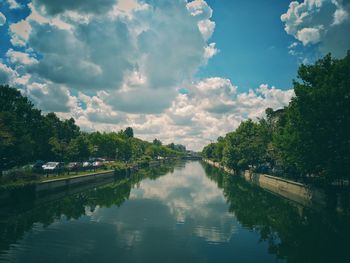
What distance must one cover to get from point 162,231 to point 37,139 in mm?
56502

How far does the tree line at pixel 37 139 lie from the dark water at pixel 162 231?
859 cm

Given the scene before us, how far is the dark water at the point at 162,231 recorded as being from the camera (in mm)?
20156

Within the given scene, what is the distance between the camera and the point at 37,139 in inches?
2825

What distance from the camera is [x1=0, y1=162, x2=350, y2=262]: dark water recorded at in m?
20.2

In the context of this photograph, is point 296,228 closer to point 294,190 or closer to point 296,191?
point 296,191

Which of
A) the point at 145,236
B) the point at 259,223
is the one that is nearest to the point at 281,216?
the point at 259,223

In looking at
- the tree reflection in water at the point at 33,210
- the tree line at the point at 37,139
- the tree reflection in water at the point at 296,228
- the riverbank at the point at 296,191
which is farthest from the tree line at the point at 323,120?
the tree line at the point at 37,139

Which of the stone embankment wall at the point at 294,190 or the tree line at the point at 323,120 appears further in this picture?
the stone embankment wall at the point at 294,190

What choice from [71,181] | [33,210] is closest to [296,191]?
[71,181]

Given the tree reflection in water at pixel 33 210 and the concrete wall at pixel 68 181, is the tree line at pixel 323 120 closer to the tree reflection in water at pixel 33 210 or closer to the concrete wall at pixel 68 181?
the tree reflection in water at pixel 33 210

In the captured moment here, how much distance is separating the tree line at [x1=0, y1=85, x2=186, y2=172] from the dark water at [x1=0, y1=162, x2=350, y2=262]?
28.2 ft

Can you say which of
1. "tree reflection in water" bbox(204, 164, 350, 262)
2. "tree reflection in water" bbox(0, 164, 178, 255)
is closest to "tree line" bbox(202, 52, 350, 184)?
"tree reflection in water" bbox(204, 164, 350, 262)

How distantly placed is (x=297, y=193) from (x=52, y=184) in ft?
122

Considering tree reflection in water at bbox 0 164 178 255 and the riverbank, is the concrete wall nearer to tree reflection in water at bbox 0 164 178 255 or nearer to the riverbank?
tree reflection in water at bbox 0 164 178 255
